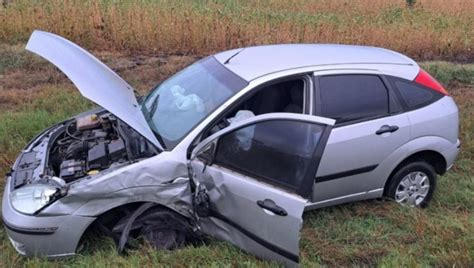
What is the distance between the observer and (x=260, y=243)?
363cm

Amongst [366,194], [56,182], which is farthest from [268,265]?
[56,182]

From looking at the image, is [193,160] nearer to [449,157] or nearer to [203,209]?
[203,209]

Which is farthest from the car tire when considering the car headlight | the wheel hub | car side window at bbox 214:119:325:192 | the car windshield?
the car headlight

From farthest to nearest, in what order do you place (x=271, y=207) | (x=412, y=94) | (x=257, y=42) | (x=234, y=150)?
1. (x=257, y=42)
2. (x=412, y=94)
3. (x=234, y=150)
4. (x=271, y=207)

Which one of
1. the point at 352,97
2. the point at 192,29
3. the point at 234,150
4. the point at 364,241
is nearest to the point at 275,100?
the point at 352,97

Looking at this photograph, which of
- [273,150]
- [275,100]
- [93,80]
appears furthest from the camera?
[275,100]

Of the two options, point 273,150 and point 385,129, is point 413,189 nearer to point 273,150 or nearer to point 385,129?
point 385,129

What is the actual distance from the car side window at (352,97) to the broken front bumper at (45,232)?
6.87ft

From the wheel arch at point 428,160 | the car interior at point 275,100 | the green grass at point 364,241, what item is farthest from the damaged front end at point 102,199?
the wheel arch at point 428,160

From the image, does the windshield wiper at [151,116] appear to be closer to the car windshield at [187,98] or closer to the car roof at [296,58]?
the car windshield at [187,98]

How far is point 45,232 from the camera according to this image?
3.59 meters

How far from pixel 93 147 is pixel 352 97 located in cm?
220

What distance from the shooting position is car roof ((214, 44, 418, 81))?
423cm

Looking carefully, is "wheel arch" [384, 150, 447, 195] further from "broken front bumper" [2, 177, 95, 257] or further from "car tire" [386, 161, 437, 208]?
"broken front bumper" [2, 177, 95, 257]
